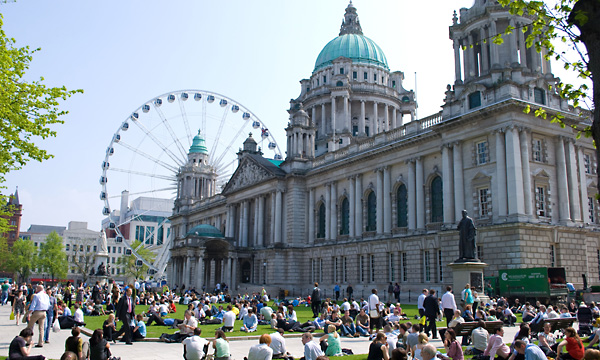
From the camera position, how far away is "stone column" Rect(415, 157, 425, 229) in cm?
4544

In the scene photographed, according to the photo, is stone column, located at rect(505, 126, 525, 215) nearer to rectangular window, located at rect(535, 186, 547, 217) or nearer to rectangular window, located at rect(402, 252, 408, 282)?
rectangular window, located at rect(535, 186, 547, 217)

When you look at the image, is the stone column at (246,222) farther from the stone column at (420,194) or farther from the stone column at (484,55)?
the stone column at (484,55)

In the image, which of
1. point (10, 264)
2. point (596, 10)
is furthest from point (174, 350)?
point (10, 264)

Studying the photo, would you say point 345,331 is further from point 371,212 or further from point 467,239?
point 371,212

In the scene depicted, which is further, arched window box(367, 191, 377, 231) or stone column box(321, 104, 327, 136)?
stone column box(321, 104, 327, 136)

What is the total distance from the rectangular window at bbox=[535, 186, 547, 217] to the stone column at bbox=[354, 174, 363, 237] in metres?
18.0

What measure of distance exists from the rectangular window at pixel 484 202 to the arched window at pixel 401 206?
30.4 ft

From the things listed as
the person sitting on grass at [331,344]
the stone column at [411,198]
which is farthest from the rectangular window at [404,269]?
the person sitting on grass at [331,344]

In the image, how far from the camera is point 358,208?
174 ft

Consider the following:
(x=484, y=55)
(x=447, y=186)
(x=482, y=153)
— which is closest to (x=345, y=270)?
(x=447, y=186)

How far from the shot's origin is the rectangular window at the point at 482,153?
129 ft

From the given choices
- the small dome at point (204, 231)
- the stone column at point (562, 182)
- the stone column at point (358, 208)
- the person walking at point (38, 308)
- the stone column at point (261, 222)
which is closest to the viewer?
the person walking at point (38, 308)

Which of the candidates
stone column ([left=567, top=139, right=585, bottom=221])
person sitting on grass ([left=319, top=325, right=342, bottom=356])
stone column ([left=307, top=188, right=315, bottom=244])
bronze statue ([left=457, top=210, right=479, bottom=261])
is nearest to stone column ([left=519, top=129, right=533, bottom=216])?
stone column ([left=567, top=139, right=585, bottom=221])

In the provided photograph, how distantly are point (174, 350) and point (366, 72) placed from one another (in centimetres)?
7136
